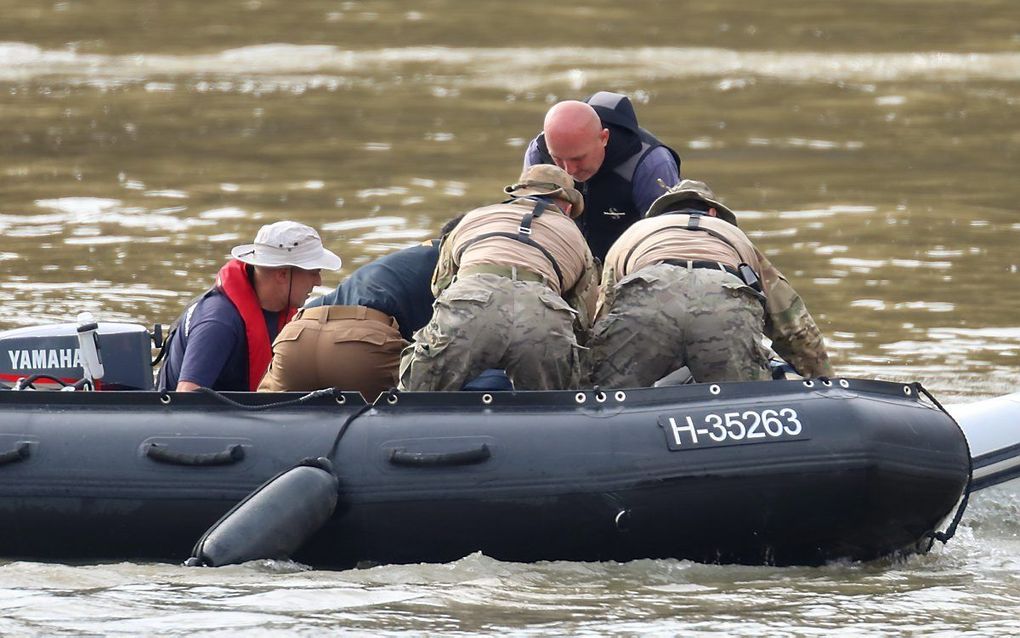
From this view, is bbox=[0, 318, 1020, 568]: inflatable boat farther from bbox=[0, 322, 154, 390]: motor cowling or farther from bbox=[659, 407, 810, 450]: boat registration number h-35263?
bbox=[0, 322, 154, 390]: motor cowling

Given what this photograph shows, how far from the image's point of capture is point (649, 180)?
7.75m

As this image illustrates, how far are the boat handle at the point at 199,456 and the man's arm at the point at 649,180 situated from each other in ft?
8.21

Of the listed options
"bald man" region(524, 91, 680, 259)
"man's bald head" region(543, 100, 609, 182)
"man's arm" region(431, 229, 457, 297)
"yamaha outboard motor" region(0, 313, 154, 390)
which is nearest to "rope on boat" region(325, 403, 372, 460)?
"man's arm" region(431, 229, 457, 297)

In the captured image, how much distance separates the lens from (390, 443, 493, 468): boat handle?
575 centimetres

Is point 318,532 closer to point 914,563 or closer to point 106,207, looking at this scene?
point 914,563

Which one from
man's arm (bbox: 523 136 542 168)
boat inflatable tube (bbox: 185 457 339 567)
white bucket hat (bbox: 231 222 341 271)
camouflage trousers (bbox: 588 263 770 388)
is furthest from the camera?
man's arm (bbox: 523 136 542 168)

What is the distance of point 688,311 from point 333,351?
120cm

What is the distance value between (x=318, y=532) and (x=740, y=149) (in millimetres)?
10314

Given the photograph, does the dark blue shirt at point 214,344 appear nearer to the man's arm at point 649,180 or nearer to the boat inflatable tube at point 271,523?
the boat inflatable tube at point 271,523

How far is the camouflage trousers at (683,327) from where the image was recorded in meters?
5.95

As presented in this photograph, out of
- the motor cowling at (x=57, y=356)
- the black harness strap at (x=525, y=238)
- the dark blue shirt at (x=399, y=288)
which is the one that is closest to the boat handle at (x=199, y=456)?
the dark blue shirt at (x=399, y=288)

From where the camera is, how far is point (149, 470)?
5902 millimetres

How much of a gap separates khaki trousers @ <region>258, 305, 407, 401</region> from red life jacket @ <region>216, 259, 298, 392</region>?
0.85ft

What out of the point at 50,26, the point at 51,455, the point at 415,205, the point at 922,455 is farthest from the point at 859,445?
the point at 50,26
